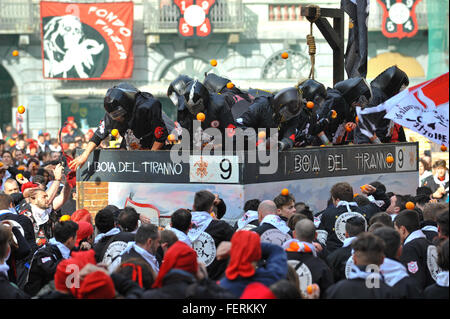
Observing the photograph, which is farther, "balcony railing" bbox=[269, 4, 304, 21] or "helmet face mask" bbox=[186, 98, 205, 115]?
"balcony railing" bbox=[269, 4, 304, 21]

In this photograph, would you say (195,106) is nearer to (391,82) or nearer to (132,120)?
(132,120)

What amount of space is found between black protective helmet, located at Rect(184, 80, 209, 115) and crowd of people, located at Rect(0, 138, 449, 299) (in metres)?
1.41

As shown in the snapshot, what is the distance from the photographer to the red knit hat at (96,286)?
16.2 feet

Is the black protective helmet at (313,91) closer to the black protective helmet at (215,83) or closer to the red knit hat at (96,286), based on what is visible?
the black protective helmet at (215,83)

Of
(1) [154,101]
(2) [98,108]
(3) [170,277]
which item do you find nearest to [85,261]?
(3) [170,277]

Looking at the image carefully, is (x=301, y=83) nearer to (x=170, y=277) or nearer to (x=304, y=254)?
(x=304, y=254)

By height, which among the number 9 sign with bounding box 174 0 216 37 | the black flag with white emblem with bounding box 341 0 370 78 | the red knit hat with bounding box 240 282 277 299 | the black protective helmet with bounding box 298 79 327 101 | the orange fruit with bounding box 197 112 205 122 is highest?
the number 9 sign with bounding box 174 0 216 37

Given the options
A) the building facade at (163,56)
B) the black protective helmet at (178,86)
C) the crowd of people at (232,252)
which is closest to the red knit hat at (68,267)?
the crowd of people at (232,252)

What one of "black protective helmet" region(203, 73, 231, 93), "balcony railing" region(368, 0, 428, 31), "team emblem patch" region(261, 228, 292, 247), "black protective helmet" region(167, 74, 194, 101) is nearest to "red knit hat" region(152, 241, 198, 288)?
"team emblem patch" region(261, 228, 292, 247)

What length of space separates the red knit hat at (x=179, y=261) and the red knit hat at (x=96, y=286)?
0.39 m

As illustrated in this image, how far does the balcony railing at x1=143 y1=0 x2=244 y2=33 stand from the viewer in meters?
32.2

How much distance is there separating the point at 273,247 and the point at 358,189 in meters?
5.90

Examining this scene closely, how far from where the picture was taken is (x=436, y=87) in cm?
610
